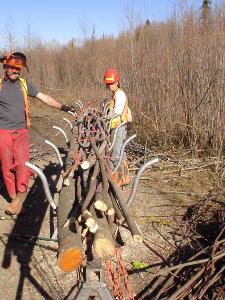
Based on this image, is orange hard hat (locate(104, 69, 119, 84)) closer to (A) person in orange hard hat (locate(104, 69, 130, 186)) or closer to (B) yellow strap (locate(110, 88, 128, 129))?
(A) person in orange hard hat (locate(104, 69, 130, 186))

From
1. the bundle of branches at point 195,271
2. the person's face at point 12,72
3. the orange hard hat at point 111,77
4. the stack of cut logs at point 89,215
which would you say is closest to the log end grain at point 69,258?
the stack of cut logs at point 89,215

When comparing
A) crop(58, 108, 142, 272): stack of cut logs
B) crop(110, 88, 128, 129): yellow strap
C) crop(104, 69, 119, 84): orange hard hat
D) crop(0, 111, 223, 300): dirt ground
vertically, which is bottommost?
crop(0, 111, 223, 300): dirt ground

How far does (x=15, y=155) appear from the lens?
582cm

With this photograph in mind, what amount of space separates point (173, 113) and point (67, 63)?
9.96 m

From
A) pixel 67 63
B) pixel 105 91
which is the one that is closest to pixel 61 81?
pixel 67 63

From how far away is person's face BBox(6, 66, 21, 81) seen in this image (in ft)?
18.4

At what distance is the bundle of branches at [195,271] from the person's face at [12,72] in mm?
2924

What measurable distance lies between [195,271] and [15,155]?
296 centimetres

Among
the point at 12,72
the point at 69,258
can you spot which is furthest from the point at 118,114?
the point at 69,258

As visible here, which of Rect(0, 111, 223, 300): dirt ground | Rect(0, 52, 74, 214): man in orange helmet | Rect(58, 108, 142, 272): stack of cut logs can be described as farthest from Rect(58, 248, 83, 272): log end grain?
Rect(0, 52, 74, 214): man in orange helmet

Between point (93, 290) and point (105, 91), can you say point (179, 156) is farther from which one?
point (93, 290)

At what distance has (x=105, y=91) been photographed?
1234cm

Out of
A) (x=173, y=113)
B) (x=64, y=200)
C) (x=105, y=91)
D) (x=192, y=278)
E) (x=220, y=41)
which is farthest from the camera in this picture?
(x=105, y=91)

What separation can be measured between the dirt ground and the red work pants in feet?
1.38
